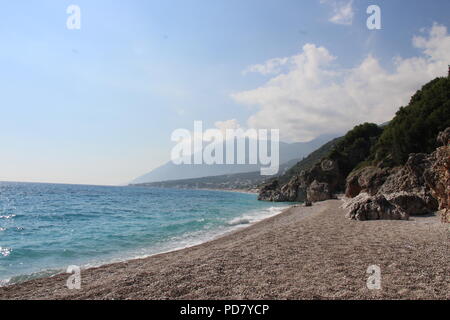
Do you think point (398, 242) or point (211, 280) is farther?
point (398, 242)

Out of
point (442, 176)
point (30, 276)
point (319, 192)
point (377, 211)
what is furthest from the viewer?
point (319, 192)

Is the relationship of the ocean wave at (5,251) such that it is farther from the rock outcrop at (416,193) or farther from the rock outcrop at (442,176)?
the rock outcrop at (442,176)

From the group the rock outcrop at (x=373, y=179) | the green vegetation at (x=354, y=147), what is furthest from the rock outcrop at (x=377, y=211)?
the green vegetation at (x=354, y=147)

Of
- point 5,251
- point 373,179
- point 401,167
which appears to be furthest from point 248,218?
point 5,251

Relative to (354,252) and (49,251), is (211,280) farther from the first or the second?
(49,251)

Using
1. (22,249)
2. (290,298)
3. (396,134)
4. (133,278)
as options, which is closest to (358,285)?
(290,298)

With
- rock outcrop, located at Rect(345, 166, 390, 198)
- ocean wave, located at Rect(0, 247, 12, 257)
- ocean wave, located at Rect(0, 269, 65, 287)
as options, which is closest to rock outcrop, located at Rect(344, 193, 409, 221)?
rock outcrop, located at Rect(345, 166, 390, 198)

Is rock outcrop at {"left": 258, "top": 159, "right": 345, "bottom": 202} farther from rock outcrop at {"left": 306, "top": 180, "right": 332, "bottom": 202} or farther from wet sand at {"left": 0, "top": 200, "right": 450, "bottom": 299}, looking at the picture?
wet sand at {"left": 0, "top": 200, "right": 450, "bottom": 299}

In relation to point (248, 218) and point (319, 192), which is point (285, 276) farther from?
point (319, 192)

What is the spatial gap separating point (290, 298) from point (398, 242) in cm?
793

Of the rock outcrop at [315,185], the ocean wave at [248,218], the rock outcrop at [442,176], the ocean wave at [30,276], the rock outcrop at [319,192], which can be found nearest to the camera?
the ocean wave at [30,276]

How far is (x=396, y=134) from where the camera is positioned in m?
38.4

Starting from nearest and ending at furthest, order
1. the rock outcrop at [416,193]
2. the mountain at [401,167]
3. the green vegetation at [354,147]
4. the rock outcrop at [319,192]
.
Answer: the rock outcrop at [416,193] < the mountain at [401,167] < the rock outcrop at [319,192] < the green vegetation at [354,147]

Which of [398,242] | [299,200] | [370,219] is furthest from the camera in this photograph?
[299,200]
